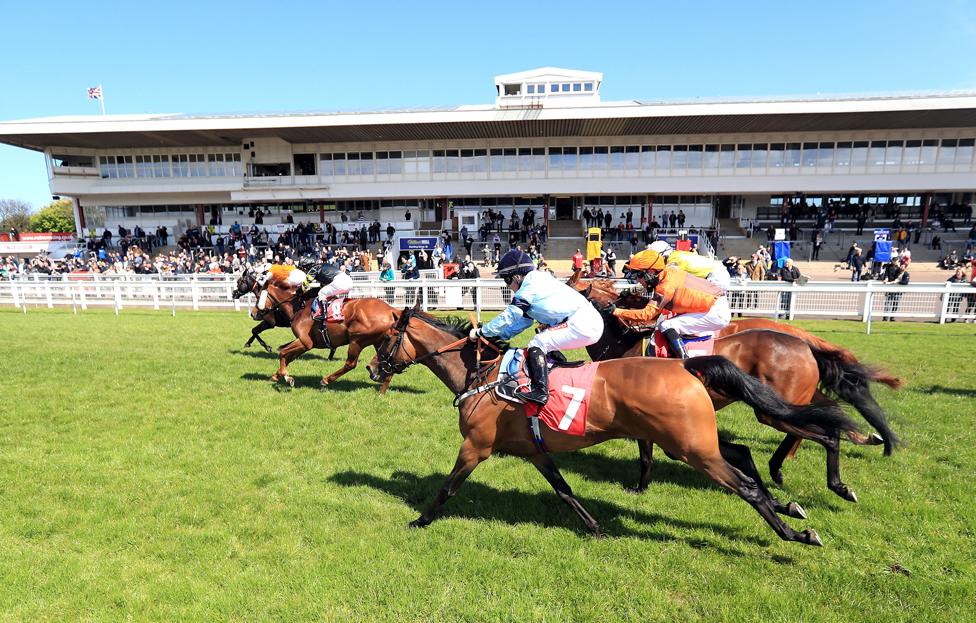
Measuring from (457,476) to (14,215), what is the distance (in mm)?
112205

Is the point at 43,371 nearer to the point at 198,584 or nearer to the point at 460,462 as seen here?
the point at 198,584

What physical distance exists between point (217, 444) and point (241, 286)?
244 inches

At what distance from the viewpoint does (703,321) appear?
498cm

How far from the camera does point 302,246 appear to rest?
30375mm

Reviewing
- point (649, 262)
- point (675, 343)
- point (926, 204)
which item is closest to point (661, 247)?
point (649, 262)

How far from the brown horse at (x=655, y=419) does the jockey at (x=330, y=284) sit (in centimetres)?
433

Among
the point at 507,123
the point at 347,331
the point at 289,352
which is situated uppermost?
Answer: the point at 507,123

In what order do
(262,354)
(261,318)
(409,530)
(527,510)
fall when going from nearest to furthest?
1. (409,530)
2. (527,510)
3. (261,318)
4. (262,354)

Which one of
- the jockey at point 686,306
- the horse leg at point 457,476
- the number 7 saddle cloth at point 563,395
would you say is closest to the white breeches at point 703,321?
the jockey at point 686,306

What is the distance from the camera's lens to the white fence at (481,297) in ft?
41.9

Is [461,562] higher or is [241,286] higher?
[241,286]

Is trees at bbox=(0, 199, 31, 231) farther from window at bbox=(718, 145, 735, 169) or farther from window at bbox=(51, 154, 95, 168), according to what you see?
window at bbox=(718, 145, 735, 169)

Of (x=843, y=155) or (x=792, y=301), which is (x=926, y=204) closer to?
(x=843, y=155)

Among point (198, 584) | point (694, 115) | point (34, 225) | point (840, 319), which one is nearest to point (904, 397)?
point (840, 319)
